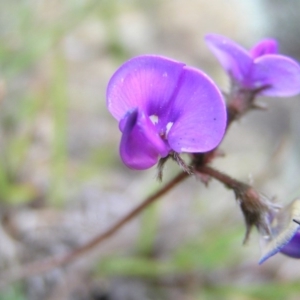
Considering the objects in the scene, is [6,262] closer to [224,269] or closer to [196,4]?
[224,269]

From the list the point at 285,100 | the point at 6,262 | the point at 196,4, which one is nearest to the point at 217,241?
the point at 6,262

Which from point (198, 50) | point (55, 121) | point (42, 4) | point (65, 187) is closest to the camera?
point (55, 121)

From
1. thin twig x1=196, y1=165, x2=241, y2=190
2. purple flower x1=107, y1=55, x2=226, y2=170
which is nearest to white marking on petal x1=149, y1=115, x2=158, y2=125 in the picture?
purple flower x1=107, y1=55, x2=226, y2=170

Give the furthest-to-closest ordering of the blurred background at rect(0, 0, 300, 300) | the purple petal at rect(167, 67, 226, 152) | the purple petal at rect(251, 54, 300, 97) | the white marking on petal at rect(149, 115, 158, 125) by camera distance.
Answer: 1. the blurred background at rect(0, 0, 300, 300)
2. the purple petal at rect(251, 54, 300, 97)
3. the white marking on petal at rect(149, 115, 158, 125)
4. the purple petal at rect(167, 67, 226, 152)

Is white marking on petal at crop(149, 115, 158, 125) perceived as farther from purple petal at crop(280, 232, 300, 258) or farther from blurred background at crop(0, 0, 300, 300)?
blurred background at crop(0, 0, 300, 300)

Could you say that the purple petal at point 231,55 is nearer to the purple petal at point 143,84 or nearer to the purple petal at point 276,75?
the purple petal at point 276,75

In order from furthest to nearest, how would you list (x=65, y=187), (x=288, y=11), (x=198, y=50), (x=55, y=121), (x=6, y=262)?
1. (x=288, y=11)
2. (x=198, y=50)
3. (x=65, y=187)
4. (x=55, y=121)
5. (x=6, y=262)

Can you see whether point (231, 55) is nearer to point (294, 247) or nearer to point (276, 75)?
point (276, 75)
